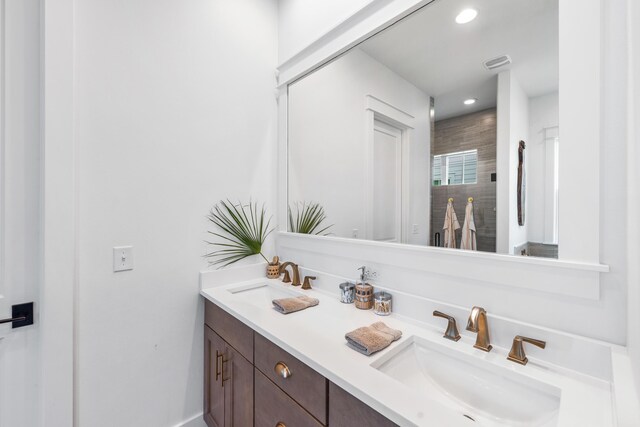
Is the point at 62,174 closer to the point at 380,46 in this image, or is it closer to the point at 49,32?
the point at 49,32

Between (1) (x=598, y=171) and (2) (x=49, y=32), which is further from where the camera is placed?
(2) (x=49, y=32)

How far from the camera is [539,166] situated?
2.90 feet

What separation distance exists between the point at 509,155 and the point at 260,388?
4.14 feet

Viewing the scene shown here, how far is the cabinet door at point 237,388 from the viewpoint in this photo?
3.82 feet

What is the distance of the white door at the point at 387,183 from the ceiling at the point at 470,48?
0.24 meters

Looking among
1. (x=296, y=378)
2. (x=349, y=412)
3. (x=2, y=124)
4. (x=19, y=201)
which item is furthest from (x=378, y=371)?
(x=2, y=124)

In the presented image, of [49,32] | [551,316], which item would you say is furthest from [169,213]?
[551,316]

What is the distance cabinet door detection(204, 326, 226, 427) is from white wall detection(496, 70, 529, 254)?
1.30 meters

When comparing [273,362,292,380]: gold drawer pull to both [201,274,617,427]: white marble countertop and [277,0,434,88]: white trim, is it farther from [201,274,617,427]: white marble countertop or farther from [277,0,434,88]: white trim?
[277,0,434,88]: white trim

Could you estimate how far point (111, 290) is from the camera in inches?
50.4

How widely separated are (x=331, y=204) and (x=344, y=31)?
90 cm

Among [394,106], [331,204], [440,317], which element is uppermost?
[394,106]

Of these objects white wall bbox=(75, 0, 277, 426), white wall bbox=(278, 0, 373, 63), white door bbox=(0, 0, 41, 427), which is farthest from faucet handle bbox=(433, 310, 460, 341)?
white door bbox=(0, 0, 41, 427)

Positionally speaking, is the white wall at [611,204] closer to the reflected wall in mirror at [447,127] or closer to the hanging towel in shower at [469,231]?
the reflected wall in mirror at [447,127]
